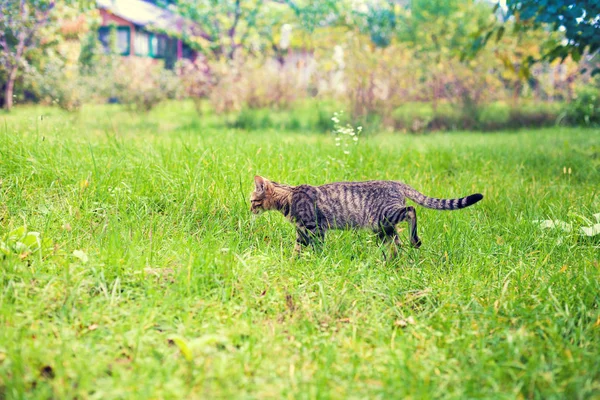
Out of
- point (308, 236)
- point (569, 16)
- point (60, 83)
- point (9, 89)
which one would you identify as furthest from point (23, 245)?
point (60, 83)

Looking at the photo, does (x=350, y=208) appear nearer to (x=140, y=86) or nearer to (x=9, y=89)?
(x=140, y=86)

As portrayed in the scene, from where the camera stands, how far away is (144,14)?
24859 millimetres

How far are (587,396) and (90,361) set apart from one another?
2.38 metres

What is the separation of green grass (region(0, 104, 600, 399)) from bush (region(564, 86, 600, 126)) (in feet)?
26.6

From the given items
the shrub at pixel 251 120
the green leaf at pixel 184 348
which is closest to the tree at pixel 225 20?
the shrub at pixel 251 120

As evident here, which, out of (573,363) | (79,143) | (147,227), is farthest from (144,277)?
(79,143)

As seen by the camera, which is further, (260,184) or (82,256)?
(260,184)

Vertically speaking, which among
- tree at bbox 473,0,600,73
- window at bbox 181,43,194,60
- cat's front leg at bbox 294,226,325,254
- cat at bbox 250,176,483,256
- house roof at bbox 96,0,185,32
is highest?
house roof at bbox 96,0,185,32

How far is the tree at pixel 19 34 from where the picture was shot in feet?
37.5

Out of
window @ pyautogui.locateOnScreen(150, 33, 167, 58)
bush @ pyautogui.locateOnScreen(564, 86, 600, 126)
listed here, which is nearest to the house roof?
window @ pyautogui.locateOnScreen(150, 33, 167, 58)

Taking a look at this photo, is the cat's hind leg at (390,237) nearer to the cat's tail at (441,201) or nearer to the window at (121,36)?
the cat's tail at (441,201)

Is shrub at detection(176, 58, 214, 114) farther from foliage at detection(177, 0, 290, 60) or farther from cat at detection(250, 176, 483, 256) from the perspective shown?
cat at detection(250, 176, 483, 256)

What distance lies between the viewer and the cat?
168 inches

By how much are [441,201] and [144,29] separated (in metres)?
23.4
